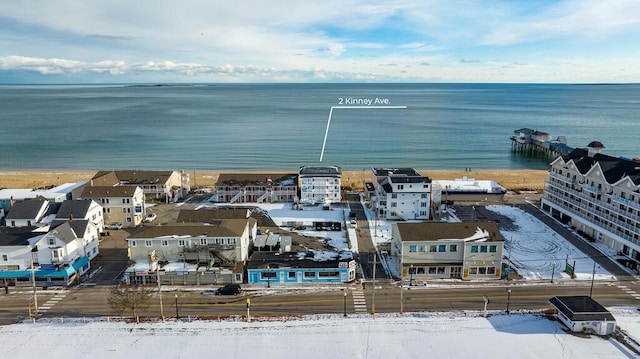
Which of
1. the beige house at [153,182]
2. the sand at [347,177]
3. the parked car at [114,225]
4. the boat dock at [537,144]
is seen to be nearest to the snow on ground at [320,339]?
the parked car at [114,225]

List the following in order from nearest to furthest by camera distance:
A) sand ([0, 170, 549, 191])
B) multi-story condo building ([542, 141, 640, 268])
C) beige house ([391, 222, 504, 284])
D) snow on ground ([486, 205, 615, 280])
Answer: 1. beige house ([391, 222, 504, 284])
2. snow on ground ([486, 205, 615, 280])
3. multi-story condo building ([542, 141, 640, 268])
4. sand ([0, 170, 549, 191])

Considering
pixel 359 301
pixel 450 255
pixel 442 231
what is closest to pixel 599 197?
pixel 442 231

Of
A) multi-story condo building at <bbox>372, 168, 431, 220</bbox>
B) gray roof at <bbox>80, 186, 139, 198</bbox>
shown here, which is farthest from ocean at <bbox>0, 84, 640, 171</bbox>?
gray roof at <bbox>80, 186, 139, 198</bbox>

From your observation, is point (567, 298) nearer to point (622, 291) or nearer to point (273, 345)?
point (622, 291)

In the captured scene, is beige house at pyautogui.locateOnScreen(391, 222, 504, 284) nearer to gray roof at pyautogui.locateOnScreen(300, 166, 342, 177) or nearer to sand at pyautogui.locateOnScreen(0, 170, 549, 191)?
gray roof at pyautogui.locateOnScreen(300, 166, 342, 177)

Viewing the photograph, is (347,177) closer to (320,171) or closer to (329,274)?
(320,171)

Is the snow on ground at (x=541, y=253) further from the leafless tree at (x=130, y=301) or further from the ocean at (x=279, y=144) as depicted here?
the ocean at (x=279, y=144)
